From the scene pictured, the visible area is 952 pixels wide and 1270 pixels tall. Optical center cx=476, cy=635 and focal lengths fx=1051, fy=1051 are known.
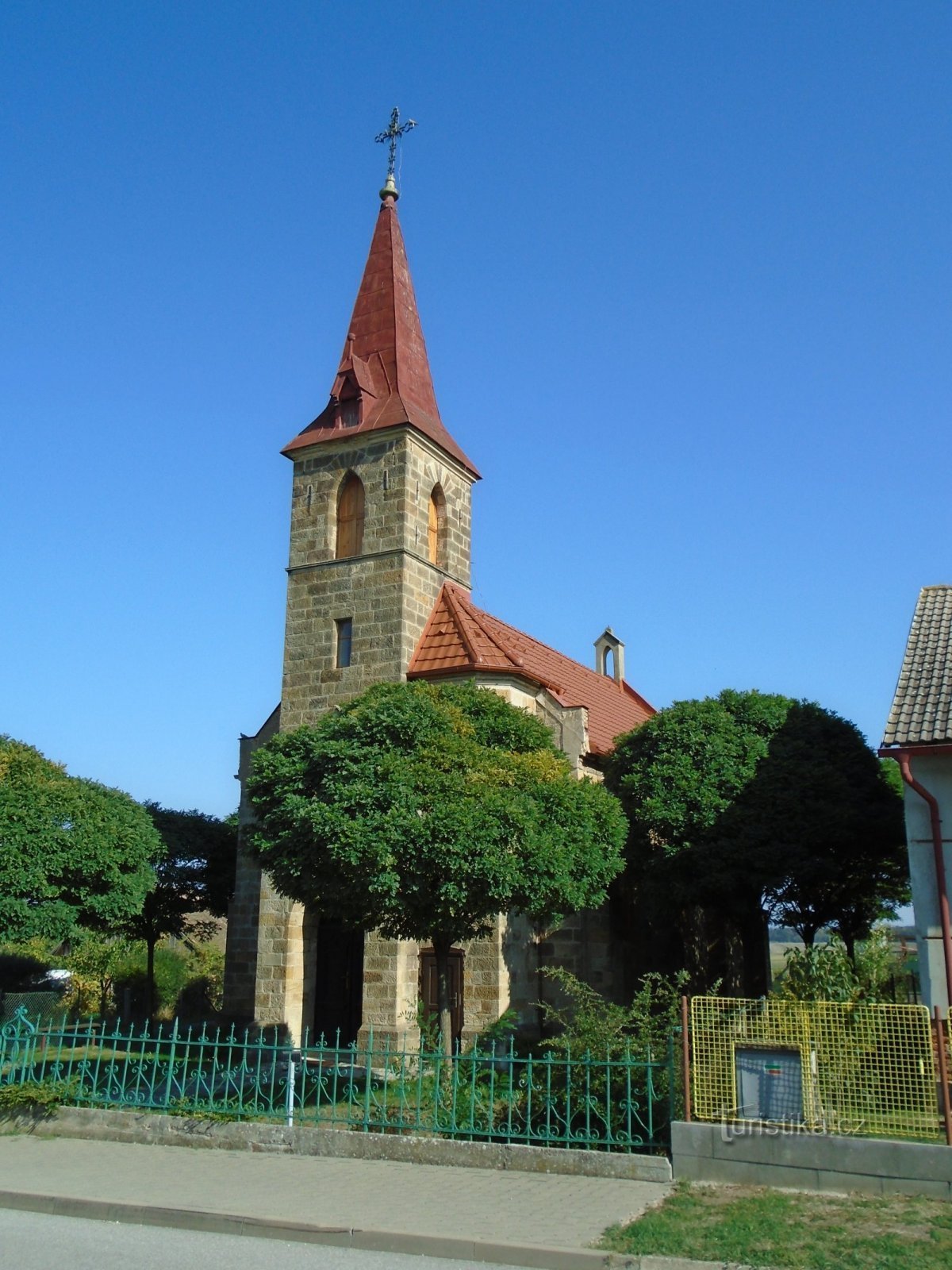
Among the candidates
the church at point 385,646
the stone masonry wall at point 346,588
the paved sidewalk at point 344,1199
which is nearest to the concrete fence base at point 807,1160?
the paved sidewalk at point 344,1199

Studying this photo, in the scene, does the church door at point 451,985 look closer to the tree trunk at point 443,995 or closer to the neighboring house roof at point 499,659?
the neighboring house roof at point 499,659

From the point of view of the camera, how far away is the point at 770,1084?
9469 millimetres

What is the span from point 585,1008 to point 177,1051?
10754mm

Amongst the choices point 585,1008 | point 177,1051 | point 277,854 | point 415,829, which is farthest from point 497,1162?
point 177,1051

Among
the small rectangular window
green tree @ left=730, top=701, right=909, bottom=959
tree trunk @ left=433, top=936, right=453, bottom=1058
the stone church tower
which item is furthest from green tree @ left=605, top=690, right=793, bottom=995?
tree trunk @ left=433, top=936, right=453, bottom=1058

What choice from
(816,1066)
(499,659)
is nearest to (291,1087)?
(816,1066)

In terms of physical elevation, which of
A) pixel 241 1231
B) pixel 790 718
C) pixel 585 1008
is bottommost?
pixel 241 1231

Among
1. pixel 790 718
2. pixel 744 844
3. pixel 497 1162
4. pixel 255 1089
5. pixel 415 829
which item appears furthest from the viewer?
pixel 790 718

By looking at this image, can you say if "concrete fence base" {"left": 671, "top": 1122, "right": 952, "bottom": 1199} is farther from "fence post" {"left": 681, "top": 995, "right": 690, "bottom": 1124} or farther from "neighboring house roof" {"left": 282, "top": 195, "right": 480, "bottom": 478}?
"neighboring house roof" {"left": 282, "top": 195, "right": 480, "bottom": 478}

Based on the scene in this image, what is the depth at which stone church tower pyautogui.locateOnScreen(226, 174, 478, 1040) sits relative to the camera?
20750 mm

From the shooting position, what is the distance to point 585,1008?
11898 mm

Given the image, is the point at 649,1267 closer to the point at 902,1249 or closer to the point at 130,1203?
the point at 902,1249

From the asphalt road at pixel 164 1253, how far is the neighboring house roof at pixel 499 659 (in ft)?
42.8

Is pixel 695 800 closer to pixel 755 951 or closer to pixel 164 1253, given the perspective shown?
pixel 755 951
